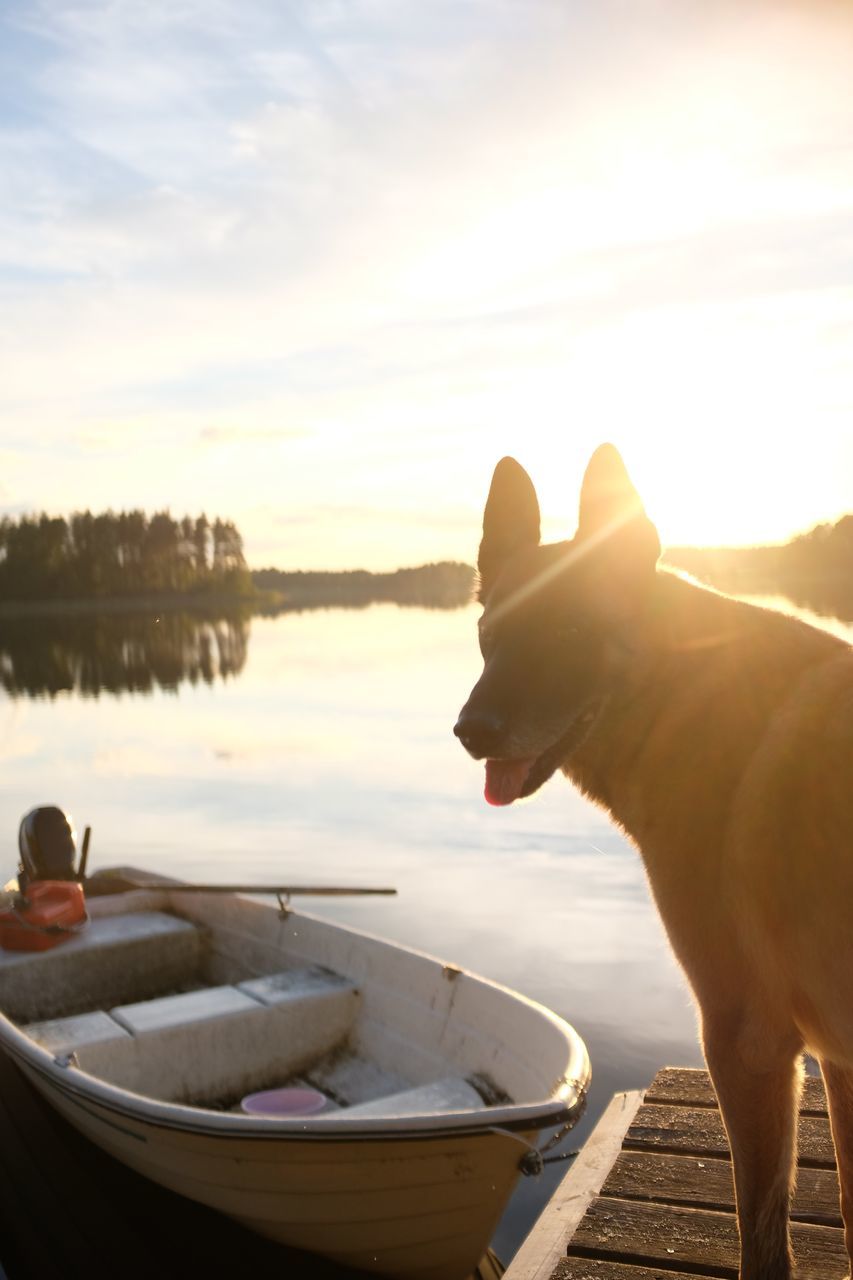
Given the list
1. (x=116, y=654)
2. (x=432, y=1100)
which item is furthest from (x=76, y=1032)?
(x=116, y=654)

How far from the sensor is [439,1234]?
6051mm

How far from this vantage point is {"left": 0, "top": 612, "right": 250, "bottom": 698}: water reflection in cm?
5225

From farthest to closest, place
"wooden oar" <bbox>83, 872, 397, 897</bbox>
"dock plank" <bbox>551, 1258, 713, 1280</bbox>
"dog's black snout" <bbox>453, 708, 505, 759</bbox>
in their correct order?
1. "wooden oar" <bbox>83, 872, 397, 897</bbox>
2. "dock plank" <bbox>551, 1258, 713, 1280</bbox>
3. "dog's black snout" <bbox>453, 708, 505, 759</bbox>

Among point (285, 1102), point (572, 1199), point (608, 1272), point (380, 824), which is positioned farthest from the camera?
point (380, 824)

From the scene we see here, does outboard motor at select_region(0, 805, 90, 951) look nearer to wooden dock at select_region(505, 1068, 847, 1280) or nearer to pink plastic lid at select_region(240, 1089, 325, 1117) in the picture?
pink plastic lid at select_region(240, 1089, 325, 1117)

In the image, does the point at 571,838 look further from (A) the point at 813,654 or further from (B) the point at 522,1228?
(A) the point at 813,654

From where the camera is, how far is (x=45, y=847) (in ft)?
34.6

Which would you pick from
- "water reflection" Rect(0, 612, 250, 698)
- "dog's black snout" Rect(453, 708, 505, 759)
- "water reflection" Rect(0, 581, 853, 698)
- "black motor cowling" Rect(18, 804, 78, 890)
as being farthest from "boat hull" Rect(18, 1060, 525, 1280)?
"water reflection" Rect(0, 612, 250, 698)

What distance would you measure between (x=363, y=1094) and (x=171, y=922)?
3.54 m

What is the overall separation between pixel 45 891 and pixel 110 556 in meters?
136

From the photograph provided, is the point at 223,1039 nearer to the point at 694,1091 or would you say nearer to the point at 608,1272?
the point at 694,1091

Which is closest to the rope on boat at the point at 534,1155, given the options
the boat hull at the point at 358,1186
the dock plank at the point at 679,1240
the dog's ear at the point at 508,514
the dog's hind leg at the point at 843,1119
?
the boat hull at the point at 358,1186

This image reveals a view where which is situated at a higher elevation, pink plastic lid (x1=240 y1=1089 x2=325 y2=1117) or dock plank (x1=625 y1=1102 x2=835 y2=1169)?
dock plank (x1=625 y1=1102 x2=835 y2=1169)

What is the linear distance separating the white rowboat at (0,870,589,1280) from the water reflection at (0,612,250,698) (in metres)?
38.7
